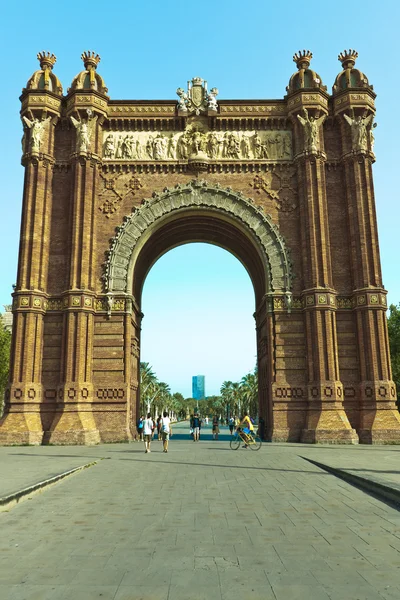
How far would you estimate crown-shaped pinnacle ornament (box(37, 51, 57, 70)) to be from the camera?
29.2 metres

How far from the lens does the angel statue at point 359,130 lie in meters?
27.5

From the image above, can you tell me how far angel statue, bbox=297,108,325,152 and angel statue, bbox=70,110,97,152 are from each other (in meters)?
11.6

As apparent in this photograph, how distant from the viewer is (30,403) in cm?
2481

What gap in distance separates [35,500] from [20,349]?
54.5 feet

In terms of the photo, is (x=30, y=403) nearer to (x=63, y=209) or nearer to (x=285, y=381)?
(x=63, y=209)

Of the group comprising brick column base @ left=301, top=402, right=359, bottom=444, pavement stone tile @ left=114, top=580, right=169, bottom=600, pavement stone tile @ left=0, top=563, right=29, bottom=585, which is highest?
brick column base @ left=301, top=402, right=359, bottom=444

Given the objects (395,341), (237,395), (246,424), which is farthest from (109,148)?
(237,395)

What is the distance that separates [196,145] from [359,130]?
29.6ft

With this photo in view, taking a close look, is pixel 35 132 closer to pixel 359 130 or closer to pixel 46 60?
pixel 46 60

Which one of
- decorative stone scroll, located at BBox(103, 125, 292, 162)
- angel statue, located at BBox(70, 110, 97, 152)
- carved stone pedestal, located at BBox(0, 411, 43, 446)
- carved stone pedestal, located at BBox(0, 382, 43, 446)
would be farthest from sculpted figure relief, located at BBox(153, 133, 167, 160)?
carved stone pedestal, located at BBox(0, 411, 43, 446)

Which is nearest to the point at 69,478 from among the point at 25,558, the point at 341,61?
the point at 25,558

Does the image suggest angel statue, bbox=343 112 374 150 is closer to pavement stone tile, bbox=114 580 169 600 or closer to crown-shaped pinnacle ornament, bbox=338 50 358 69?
crown-shaped pinnacle ornament, bbox=338 50 358 69

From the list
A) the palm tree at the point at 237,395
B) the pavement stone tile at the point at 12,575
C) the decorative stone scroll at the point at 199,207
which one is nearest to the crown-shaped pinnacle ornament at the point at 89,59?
the decorative stone scroll at the point at 199,207

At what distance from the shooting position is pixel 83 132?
27.6 m
